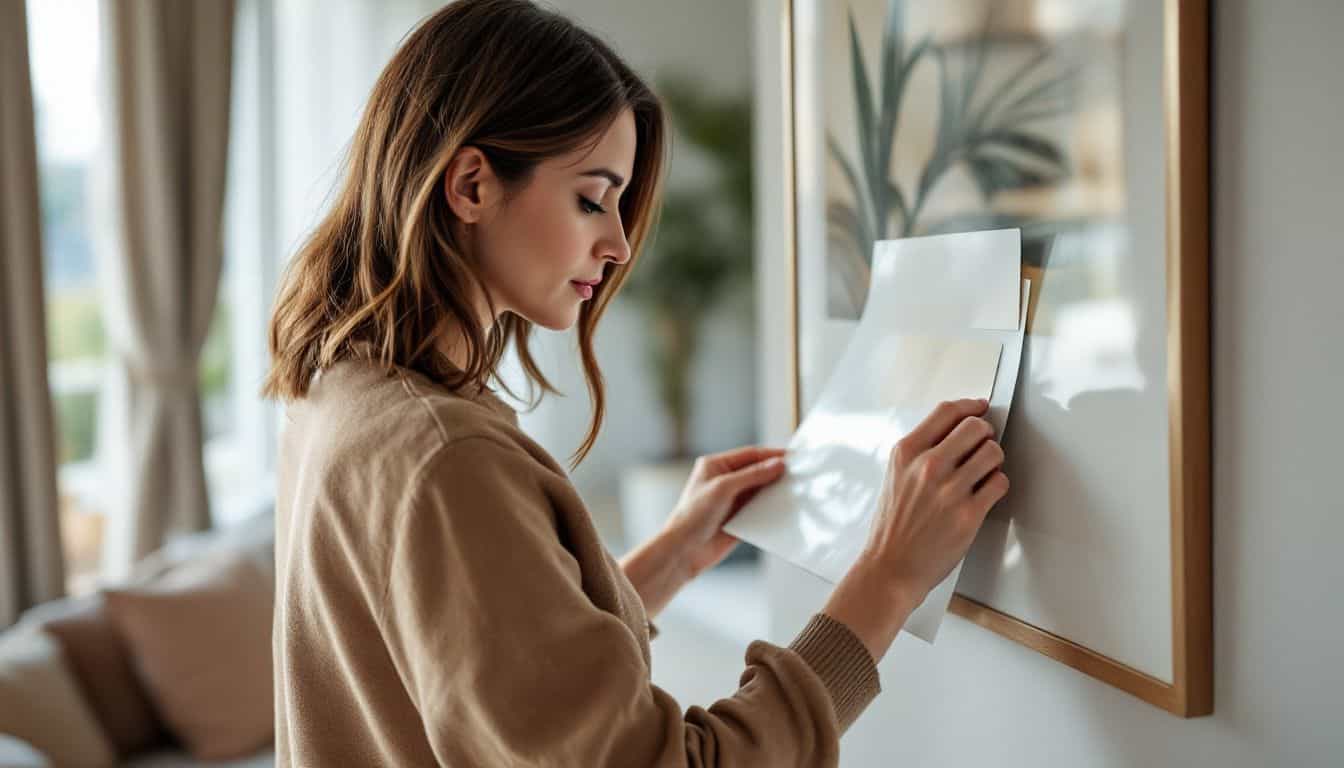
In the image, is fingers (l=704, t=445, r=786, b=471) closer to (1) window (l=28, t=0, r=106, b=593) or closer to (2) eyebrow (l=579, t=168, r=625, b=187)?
(2) eyebrow (l=579, t=168, r=625, b=187)

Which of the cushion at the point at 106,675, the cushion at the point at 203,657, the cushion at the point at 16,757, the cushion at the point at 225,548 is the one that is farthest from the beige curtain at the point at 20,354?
the cushion at the point at 16,757

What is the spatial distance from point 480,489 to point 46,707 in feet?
6.37

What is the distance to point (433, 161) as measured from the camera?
91 centimetres

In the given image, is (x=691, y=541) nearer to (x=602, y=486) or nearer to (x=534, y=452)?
(x=534, y=452)

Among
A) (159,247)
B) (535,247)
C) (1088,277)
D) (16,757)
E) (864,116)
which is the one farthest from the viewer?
(159,247)

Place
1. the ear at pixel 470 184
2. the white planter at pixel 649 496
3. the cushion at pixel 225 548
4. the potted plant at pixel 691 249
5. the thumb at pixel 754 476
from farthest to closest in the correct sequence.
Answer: the potted plant at pixel 691 249 < the white planter at pixel 649 496 < the cushion at pixel 225 548 < the thumb at pixel 754 476 < the ear at pixel 470 184

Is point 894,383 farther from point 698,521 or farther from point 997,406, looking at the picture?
point 698,521

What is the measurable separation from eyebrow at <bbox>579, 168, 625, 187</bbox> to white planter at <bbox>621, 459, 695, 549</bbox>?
9.49 feet

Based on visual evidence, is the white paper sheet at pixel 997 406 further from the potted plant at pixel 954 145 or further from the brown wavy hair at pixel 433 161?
the brown wavy hair at pixel 433 161

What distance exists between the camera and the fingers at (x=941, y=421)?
95cm

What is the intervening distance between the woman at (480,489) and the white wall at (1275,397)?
208 mm

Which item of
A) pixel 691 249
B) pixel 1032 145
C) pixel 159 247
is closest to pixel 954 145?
pixel 1032 145

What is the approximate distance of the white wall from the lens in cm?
70

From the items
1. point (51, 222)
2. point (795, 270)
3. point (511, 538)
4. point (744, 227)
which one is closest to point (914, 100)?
point (795, 270)
